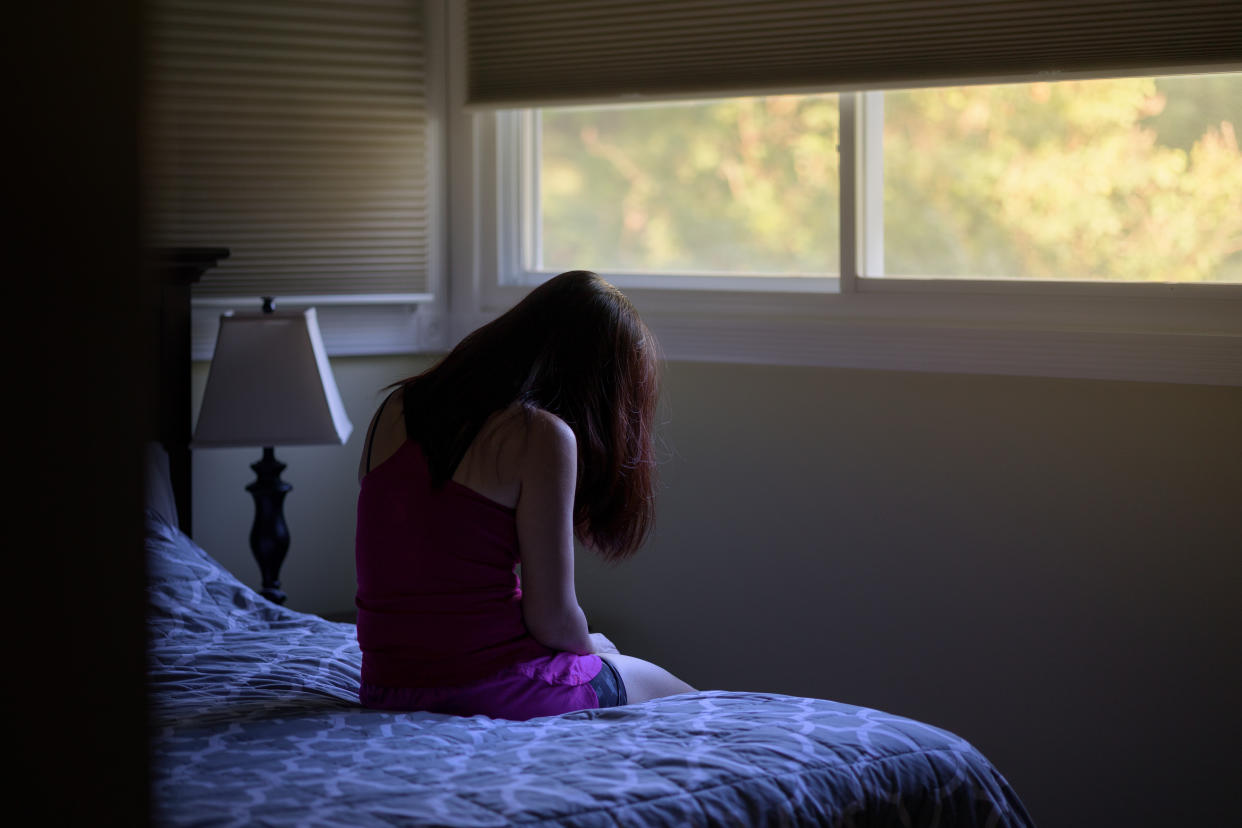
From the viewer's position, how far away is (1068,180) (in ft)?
8.23

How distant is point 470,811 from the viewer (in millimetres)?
1392

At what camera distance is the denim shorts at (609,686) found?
6.37ft

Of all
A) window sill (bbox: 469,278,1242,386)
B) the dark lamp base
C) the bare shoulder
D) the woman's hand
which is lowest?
the woman's hand

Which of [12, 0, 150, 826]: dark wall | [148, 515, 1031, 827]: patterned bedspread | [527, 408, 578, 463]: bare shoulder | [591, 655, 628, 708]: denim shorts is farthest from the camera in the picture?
[591, 655, 628, 708]: denim shorts

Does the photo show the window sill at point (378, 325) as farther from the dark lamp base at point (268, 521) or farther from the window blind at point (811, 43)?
the window blind at point (811, 43)

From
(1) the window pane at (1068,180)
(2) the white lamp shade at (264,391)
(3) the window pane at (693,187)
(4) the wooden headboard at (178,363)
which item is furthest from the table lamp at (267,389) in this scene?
(1) the window pane at (1068,180)

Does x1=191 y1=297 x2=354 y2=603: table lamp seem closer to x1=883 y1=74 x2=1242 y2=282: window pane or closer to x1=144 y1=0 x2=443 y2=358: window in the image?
x1=144 y1=0 x2=443 y2=358: window

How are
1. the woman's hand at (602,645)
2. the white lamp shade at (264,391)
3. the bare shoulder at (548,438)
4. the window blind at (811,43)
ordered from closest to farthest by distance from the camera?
the bare shoulder at (548,438)
the woman's hand at (602,645)
the window blind at (811,43)
the white lamp shade at (264,391)

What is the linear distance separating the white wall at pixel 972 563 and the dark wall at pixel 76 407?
221 cm

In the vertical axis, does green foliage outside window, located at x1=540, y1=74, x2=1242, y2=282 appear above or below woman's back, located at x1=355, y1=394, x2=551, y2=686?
above

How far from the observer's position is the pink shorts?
6.09 feet

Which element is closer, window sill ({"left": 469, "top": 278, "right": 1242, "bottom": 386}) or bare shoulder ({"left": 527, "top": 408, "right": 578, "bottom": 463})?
bare shoulder ({"left": 527, "top": 408, "right": 578, "bottom": 463})

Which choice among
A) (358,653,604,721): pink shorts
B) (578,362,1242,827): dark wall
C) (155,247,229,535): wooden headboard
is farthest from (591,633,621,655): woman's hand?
(155,247,229,535): wooden headboard

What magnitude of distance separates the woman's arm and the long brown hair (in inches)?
2.7
